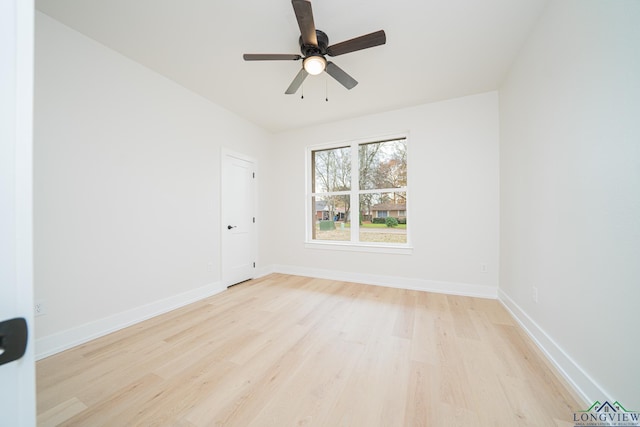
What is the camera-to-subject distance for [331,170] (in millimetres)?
4289

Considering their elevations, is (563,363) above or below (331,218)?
below

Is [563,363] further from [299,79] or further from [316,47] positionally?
[299,79]

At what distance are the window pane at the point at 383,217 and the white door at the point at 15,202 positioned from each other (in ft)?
12.3

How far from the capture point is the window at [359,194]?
12.3 ft

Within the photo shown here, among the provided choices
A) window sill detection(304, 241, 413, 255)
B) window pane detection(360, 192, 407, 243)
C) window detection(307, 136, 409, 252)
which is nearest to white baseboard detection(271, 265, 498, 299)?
window sill detection(304, 241, 413, 255)

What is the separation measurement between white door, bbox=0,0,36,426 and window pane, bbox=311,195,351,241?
3.80m

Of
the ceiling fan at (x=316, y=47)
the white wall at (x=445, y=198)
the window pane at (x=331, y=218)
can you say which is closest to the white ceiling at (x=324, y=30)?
the ceiling fan at (x=316, y=47)

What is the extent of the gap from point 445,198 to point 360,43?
2.40m

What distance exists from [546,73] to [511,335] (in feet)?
7.67

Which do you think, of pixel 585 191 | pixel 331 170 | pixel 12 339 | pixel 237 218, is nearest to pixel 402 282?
pixel 331 170

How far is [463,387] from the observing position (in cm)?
152

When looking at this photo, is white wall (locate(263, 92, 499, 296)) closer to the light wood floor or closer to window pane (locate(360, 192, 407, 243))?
window pane (locate(360, 192, 407, 243))

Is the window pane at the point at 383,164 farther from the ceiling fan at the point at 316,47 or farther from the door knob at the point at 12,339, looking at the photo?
the door knob at the point at 12,339

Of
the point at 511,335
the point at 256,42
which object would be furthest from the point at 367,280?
the point at 256,42
